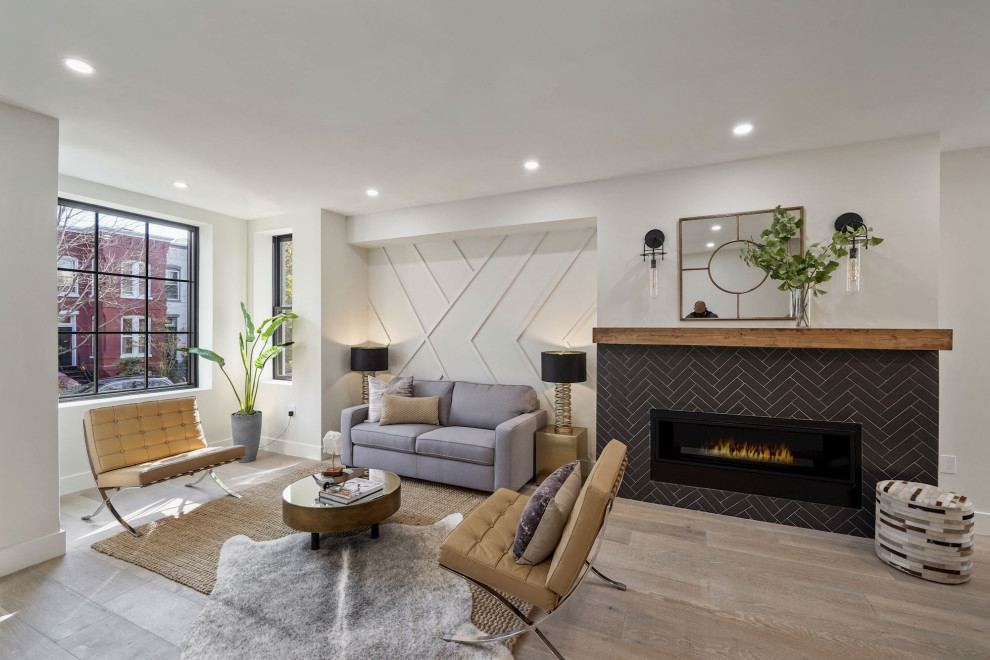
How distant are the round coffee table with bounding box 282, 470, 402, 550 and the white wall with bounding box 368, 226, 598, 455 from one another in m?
2.09

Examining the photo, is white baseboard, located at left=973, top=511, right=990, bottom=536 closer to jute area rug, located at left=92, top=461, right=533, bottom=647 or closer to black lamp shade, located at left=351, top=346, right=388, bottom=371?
jute area rug, located at left=92, top=461, right=533, bottom=647

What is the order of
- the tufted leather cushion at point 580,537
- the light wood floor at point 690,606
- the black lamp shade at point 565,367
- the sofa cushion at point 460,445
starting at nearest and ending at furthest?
the tufted leather cushion at point 580,537 < the light wood floor at point 690,606 < the sofa cushion at point 460,445 < the black lamp shade at point 565,367

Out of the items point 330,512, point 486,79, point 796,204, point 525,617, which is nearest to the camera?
point 525,617

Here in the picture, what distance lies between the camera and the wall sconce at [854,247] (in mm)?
2961

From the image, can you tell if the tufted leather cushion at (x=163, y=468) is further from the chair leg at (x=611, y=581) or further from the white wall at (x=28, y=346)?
the chair leg at (x=611, y=581)

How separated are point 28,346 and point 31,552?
1.21 m

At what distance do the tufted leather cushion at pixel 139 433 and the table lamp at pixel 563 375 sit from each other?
9.91 ft

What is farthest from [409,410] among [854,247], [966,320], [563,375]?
[966,320]

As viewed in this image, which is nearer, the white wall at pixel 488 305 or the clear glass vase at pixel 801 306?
the clear glass vase at pixel 801 306

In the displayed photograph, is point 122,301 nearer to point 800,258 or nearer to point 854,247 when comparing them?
point 800,258

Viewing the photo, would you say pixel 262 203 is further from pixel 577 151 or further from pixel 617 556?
pixel 617 556

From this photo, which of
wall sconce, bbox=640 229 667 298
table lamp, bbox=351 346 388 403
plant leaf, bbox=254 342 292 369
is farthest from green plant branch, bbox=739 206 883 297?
plant leaf, bbox=254 342 292 369

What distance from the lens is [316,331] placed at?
15.8ft

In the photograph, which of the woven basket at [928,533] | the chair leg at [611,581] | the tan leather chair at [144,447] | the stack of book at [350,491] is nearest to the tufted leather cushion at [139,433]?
the tan leather chair at [144,447]
